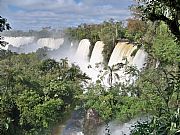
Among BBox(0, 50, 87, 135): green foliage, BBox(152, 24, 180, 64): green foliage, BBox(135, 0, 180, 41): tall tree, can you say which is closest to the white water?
BBox(0, 50, 87, 135): green foliage

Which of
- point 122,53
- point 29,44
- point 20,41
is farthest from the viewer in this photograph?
point 20,41

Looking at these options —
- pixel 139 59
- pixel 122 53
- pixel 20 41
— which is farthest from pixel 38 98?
pixel 20 41

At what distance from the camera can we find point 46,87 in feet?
88.6

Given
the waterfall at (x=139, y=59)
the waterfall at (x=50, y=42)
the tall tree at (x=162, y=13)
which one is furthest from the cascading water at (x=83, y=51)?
the tall tree at (x=162, y=13)

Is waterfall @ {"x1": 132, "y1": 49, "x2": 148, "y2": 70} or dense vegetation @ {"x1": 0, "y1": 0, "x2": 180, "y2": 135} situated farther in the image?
waterfall @ {"x1": 132, "y1": 49, "x2": 148, "y2": 70}

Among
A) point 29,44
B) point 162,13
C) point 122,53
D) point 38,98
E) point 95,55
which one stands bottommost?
point 29,44

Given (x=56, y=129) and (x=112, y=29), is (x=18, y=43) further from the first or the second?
(x=56, y=129)

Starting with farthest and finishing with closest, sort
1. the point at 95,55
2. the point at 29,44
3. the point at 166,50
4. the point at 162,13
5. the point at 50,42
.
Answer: the point at 29,44 → the point at 50,42 → the point at 95,55 → the point at 166,50 → the point at 162,13

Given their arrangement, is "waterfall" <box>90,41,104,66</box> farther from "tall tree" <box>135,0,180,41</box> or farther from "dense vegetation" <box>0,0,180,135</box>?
"tall tree" <box>135,0,180,41</box>

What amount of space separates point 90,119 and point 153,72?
606cm

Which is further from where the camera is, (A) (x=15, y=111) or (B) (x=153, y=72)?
(A) (x=15, y=111)

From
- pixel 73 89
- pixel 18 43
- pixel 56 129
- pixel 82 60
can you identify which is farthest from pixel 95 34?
pixel 18 43

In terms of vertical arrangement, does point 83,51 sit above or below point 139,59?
below

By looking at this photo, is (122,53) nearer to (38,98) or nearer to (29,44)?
(38,98)
